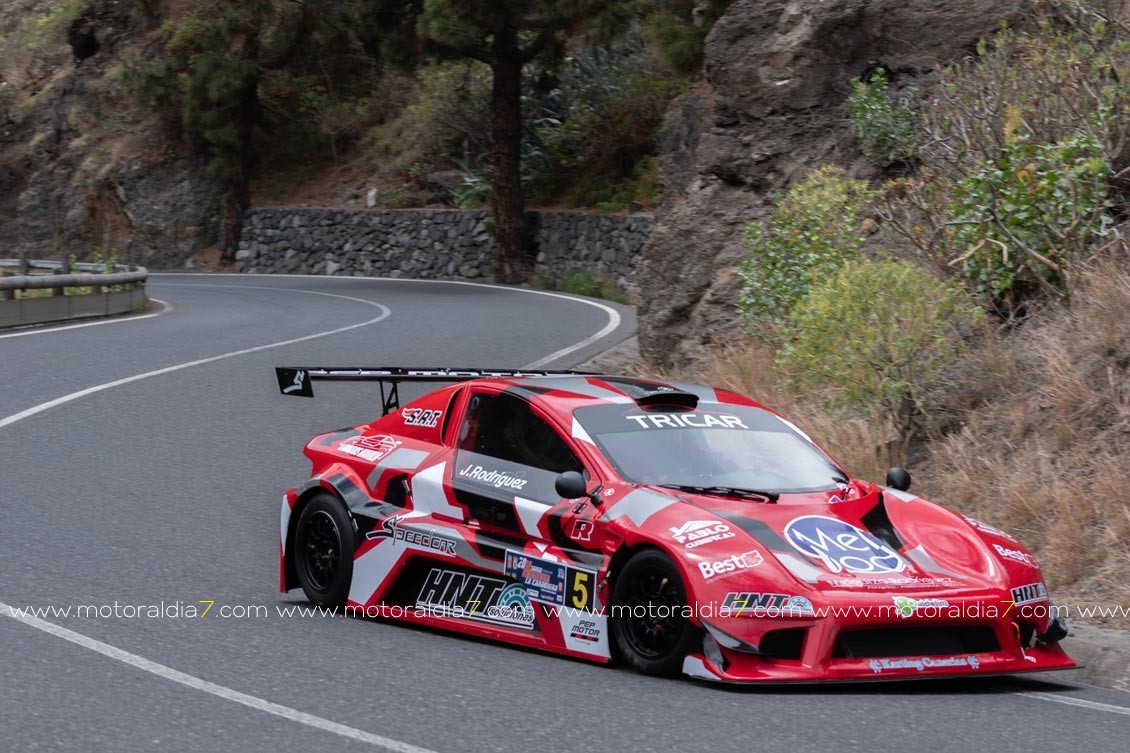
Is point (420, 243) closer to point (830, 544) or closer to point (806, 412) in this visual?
point (806, 412)

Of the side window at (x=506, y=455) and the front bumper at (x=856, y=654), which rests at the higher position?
the side window at (x=506, y=455)

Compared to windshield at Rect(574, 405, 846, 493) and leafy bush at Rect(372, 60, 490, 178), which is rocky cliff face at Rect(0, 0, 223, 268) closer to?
leafy bush at Rect(372, 60, 490, 178)

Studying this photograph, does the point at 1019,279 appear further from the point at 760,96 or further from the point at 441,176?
the point at 441,176

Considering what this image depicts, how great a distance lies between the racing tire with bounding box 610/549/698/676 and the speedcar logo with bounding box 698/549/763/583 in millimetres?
128

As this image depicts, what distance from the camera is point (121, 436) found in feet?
43.5

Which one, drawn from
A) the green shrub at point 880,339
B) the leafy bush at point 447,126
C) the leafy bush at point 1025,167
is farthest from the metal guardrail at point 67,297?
the leafy bush at point 447,126

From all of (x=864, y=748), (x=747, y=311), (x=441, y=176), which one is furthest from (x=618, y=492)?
(x=441, y=176)

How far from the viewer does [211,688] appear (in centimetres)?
633

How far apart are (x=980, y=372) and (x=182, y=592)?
6.03 m

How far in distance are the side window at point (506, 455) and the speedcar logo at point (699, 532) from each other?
83cm

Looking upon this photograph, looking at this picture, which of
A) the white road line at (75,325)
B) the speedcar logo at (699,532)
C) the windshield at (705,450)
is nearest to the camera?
the speedcar logo at (699,532)

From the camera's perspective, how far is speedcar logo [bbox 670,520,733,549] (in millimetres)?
6574

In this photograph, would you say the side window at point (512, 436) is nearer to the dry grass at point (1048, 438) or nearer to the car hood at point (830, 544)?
the car hood at point (830, 544)

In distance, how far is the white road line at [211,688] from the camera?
18.4ft
